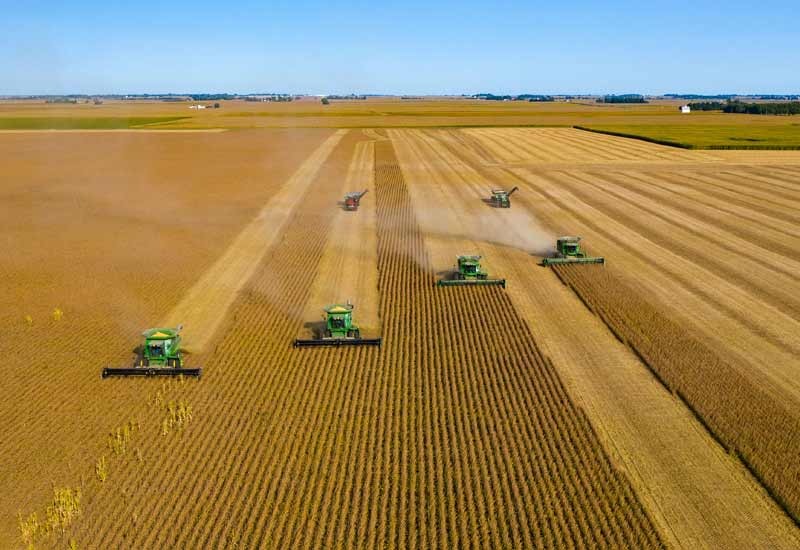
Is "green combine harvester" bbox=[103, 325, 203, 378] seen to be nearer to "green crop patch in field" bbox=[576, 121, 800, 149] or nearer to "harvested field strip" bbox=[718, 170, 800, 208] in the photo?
"harvested field strip" bbox=[718, 170, 800, 208]

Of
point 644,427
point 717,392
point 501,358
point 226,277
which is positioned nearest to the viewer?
point 644,427

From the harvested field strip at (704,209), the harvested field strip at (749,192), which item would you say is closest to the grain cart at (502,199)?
the harvested field strip at (704,209)

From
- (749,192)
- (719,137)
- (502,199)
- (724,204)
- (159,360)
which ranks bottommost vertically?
(159,360)

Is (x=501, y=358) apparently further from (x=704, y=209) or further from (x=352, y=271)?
(x=704, y=209)

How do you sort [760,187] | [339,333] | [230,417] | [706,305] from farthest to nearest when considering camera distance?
[760,187] < [706,305] < [339,333] < [230,417]

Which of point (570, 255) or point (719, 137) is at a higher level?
point (719, 137)

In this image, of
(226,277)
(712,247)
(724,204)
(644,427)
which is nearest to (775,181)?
(724,204)

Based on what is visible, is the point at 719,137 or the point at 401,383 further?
the point at 719,137
